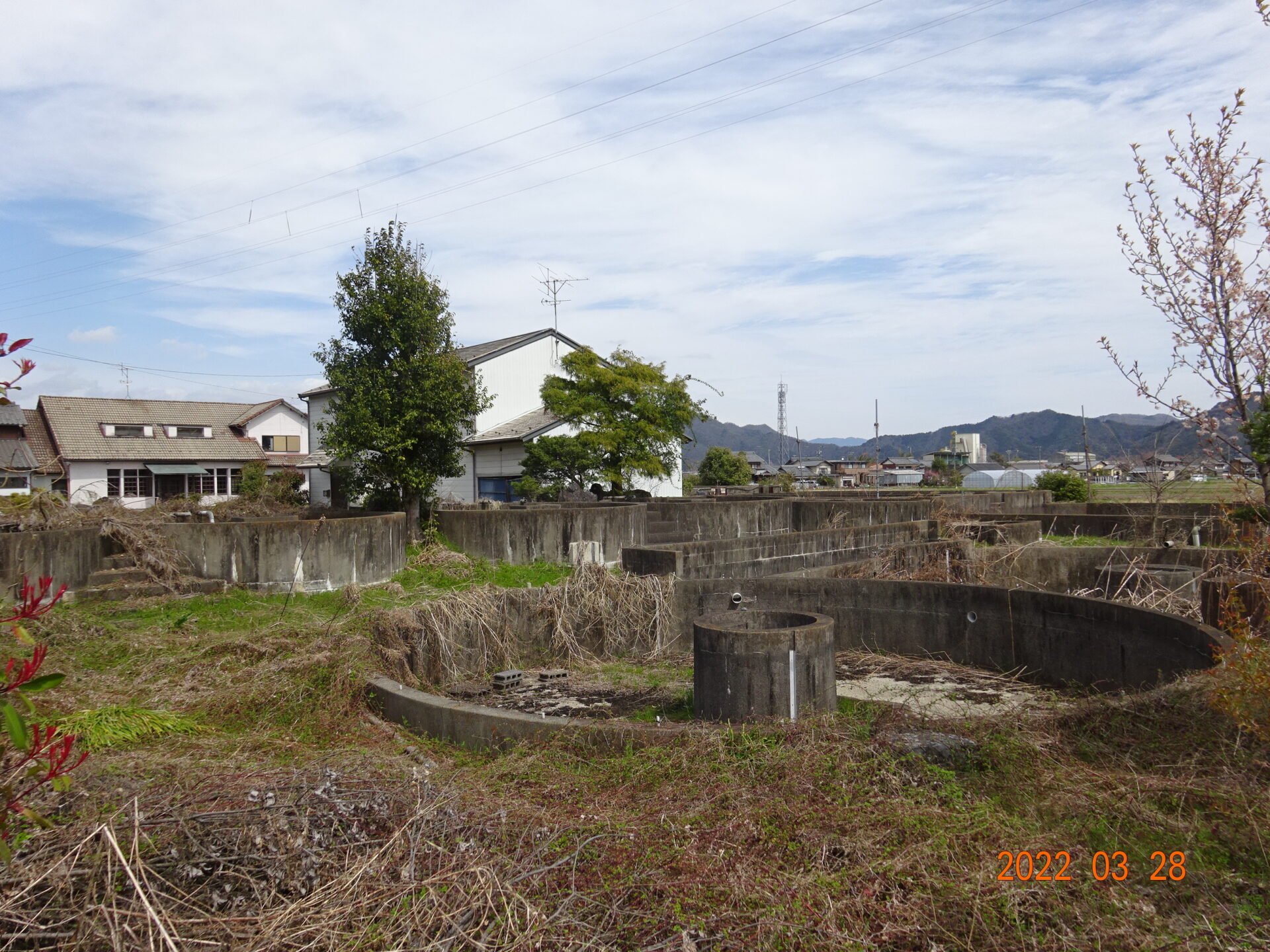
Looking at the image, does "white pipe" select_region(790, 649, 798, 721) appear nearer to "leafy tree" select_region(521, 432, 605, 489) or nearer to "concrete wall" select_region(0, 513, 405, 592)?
"concrete wall" select_region(0, 513, 405, 592)

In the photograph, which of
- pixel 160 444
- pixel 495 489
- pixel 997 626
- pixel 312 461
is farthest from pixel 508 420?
pixel 997 626

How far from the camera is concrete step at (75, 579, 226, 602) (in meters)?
11.4

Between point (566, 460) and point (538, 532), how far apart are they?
33.7 ft

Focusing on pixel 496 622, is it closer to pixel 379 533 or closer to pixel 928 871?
pixel 379 533

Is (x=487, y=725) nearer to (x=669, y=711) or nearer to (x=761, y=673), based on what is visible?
(x=669, y=711)

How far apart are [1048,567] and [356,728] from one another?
10.5 m

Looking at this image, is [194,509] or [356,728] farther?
[194,509]

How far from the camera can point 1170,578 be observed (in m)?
11.0

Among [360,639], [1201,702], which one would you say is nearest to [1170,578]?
[1201,702]

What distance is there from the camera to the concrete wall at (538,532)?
1588 cm

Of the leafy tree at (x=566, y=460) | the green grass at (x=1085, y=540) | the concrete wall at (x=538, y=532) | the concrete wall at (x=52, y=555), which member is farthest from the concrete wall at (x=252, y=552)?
the green grass at (x=1085, y=540)

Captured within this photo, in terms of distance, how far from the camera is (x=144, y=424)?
36.8 meters

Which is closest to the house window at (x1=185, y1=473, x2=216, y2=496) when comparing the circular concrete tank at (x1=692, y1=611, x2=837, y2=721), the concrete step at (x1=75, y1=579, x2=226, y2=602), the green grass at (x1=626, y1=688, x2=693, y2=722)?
the concrete step at (x1=75, y1=579, x2=226, y2=602)

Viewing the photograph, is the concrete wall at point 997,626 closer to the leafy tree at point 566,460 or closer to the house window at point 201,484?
the leafy tree at point 566,460
